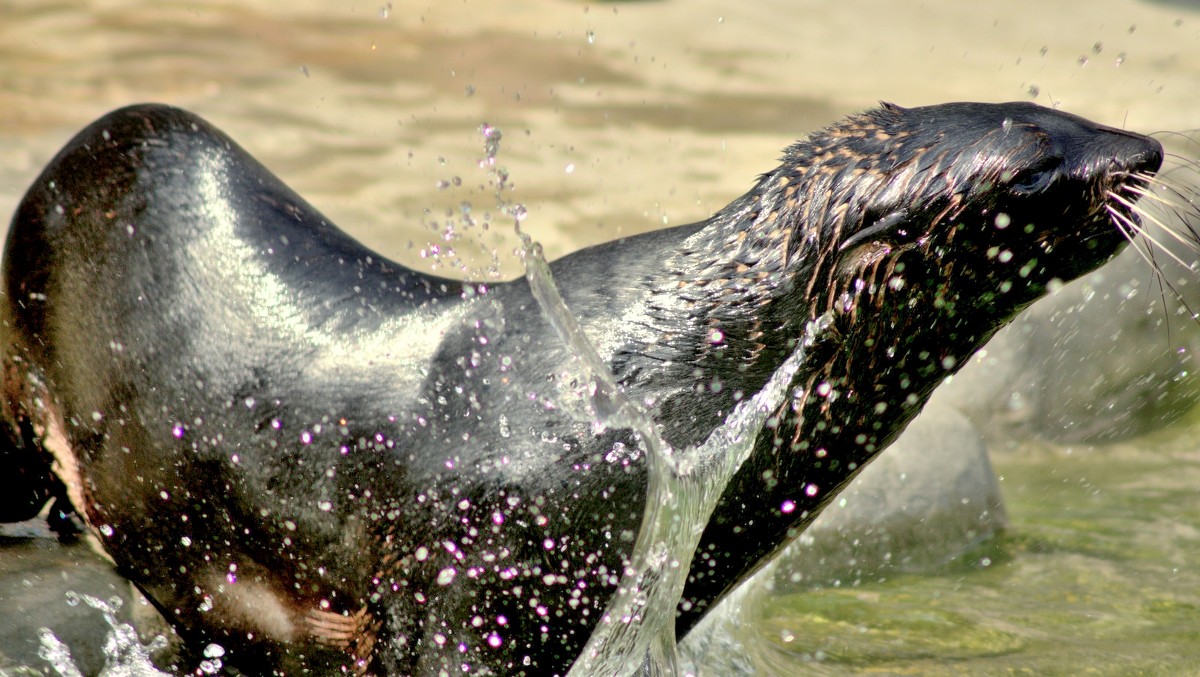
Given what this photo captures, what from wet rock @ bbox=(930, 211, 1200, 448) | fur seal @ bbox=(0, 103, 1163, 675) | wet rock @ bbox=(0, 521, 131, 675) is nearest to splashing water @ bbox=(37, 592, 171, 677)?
wet rock @ bbox=(0, 521, 131, 675)

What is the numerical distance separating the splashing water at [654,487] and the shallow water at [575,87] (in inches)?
118

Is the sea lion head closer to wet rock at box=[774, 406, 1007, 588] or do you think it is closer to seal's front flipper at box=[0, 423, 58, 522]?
wet rock at box=[774, 406, 1007, 588]

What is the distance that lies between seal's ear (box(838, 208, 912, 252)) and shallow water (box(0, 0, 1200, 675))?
9.79 feet

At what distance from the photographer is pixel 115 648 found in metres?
3.60

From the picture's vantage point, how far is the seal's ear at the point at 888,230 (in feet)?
10.0

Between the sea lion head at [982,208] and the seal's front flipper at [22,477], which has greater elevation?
the sea lion head at [982,208]

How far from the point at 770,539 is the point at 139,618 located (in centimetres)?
176

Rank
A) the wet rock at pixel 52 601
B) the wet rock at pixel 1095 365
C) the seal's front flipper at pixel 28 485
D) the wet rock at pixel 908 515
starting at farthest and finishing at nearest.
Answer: the wet rock at pixel 1095 365 < the wet rock at pixel 908 515 < the seal's front flipper at pixel 28 485 < the wet rock at pixel 52 601

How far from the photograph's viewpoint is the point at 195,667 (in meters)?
3.65

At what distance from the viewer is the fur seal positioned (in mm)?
3062

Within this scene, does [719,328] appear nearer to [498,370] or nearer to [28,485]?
[498,370]

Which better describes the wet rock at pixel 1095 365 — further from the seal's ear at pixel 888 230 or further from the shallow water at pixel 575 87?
the seal's ear at pixel 888 230

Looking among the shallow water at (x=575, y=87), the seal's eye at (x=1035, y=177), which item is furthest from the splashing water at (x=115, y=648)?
the shallow water at (x=575, y=87)

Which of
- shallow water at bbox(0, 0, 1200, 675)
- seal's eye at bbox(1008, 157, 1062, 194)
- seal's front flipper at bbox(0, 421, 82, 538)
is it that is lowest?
seal's front flipper at bbox(0, 421, 82, 538)
